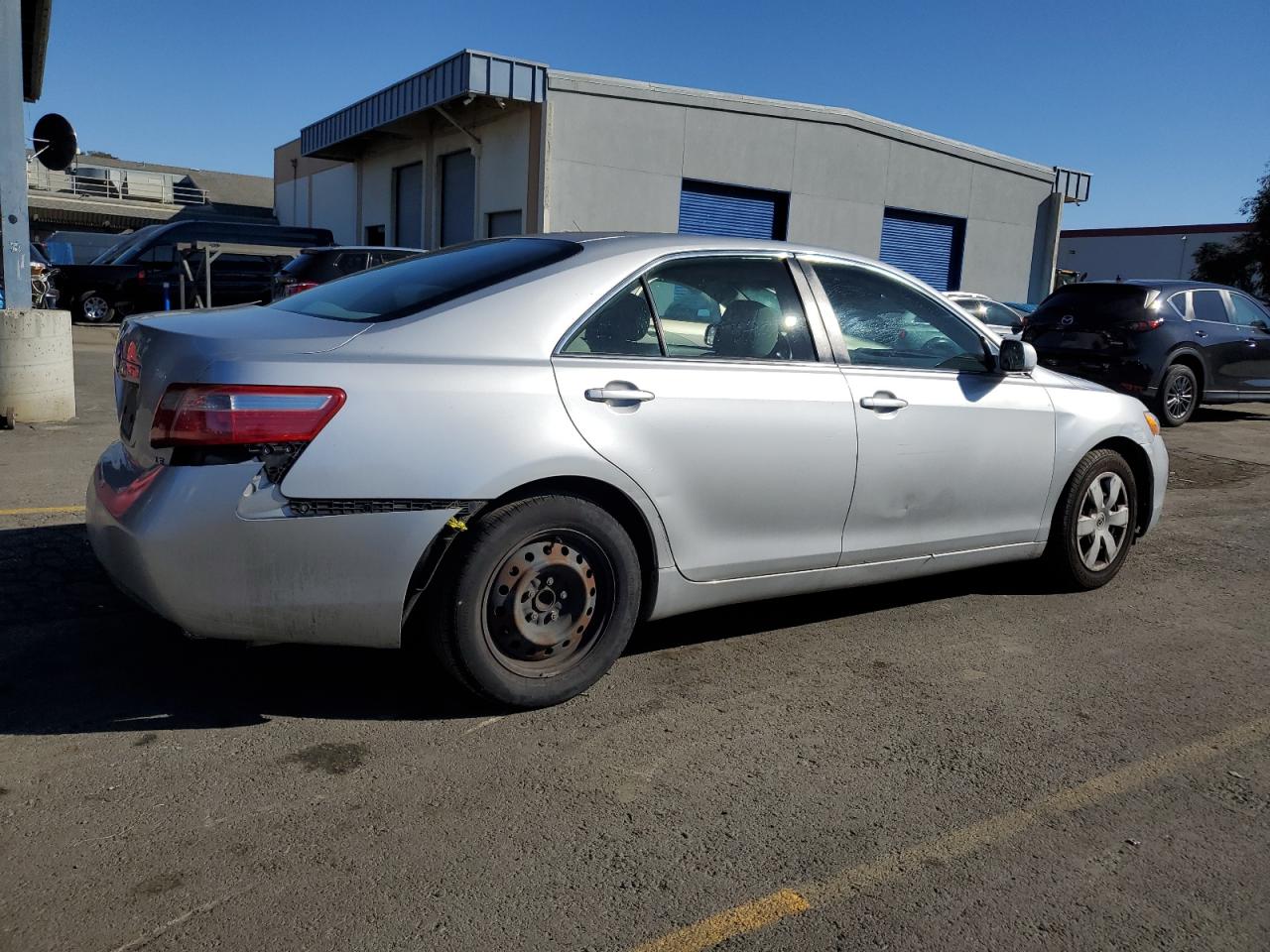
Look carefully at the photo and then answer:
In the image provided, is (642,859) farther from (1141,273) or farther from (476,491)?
(1141,273)

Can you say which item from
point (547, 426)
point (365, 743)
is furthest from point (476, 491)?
point (365, 743)

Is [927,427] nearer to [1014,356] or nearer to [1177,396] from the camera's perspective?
[1014,356]

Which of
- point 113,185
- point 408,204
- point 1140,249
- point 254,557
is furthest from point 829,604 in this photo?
point 1140,249

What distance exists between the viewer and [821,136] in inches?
891

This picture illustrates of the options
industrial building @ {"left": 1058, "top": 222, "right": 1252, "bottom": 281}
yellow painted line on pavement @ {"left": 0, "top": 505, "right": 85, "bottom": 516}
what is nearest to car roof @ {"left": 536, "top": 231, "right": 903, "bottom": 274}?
yellow painted line on pavement @ {"left": 0, "top": 505, "right": 85, "bottom": 516}

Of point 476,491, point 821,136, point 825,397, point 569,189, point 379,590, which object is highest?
point 821,136

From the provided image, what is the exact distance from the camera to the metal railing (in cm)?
4412

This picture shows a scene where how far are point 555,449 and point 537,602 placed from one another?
0.51m

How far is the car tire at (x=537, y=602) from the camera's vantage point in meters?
3.31

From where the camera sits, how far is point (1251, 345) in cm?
1267

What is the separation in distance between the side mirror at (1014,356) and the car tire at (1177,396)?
8.34 meters

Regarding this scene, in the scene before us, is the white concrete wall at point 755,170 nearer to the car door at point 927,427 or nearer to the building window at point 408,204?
the building window at point 408,204

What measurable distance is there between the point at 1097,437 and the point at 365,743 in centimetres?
359

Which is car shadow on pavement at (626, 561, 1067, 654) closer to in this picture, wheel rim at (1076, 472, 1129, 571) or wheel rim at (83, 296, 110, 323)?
wheel rim at (1076, 472, 1129, 571)
